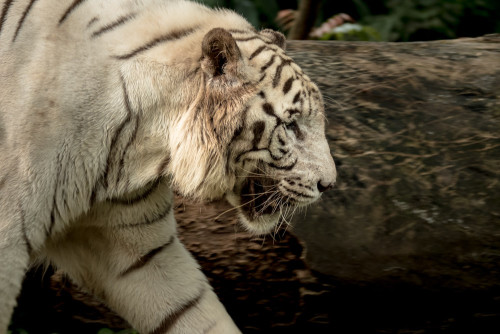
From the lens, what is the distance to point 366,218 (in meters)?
3.12

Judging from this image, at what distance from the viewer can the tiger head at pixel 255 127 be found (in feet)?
8.02

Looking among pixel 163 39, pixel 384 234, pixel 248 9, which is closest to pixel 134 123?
pixel 163 39

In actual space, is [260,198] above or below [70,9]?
below

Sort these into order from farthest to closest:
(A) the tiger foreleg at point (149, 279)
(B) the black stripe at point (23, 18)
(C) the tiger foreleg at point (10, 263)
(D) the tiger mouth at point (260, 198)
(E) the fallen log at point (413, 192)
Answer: (E) the fallen log at point (413, 192) → (A) the tiger foreleg at point (149, 279) → (D) the tiger mouth at point (260, 198) → (B) the black stripe at point (23, 18) → (C) the tiger foreleg at point (10, 263)

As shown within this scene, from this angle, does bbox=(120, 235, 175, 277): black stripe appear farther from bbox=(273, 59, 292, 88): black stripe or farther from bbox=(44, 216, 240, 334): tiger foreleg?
bbox=(273, 59, 292, 88): black stripe

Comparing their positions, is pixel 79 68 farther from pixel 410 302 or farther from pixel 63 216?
pixel 410 302

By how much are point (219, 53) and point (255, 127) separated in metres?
0.27

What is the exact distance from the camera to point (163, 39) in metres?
2.51

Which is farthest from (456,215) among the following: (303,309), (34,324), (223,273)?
(34,324)

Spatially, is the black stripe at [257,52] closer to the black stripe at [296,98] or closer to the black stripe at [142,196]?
the black stripe at [296,98]

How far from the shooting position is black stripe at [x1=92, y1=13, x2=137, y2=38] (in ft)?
8.05

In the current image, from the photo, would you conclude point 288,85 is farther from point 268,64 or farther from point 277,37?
point 277,37

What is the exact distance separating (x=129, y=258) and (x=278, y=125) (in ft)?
2.55

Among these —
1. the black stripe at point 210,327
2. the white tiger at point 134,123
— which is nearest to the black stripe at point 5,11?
the white tiger at point 134,123
